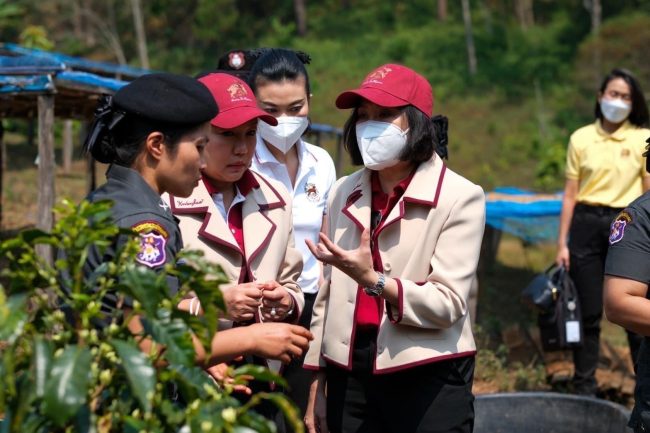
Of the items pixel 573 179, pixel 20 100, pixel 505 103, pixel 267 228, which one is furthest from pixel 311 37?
pixel 267 228

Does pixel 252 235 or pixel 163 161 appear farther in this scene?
pixel 252 235

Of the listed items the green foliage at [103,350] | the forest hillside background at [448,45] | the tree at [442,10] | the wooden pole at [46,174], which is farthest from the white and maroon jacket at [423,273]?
the tree at [442,10]

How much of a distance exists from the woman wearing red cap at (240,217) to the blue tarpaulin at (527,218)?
5.55 metres

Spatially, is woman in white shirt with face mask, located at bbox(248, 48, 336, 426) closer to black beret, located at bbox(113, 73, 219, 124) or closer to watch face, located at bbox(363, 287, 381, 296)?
watch face, located at bbox(363, 287, 381, 296)

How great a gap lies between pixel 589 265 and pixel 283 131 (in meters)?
2.92

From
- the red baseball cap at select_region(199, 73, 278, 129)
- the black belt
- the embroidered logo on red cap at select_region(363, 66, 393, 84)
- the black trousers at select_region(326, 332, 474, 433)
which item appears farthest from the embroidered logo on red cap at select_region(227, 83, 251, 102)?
the black belt

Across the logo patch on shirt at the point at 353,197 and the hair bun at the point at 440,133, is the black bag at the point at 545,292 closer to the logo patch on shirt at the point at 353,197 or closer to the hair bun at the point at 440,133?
the hair bun at the point at 440,133

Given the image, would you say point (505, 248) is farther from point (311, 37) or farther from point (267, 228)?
point (311, 37)

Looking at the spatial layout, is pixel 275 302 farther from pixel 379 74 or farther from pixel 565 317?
pixel 565 317

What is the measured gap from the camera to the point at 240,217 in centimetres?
313

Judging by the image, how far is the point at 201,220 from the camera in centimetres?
301

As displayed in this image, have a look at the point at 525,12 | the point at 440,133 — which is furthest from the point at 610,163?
the point at 525,12

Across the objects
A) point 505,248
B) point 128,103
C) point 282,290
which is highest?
point 128,103

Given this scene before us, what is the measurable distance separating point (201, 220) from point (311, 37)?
36.4 m
